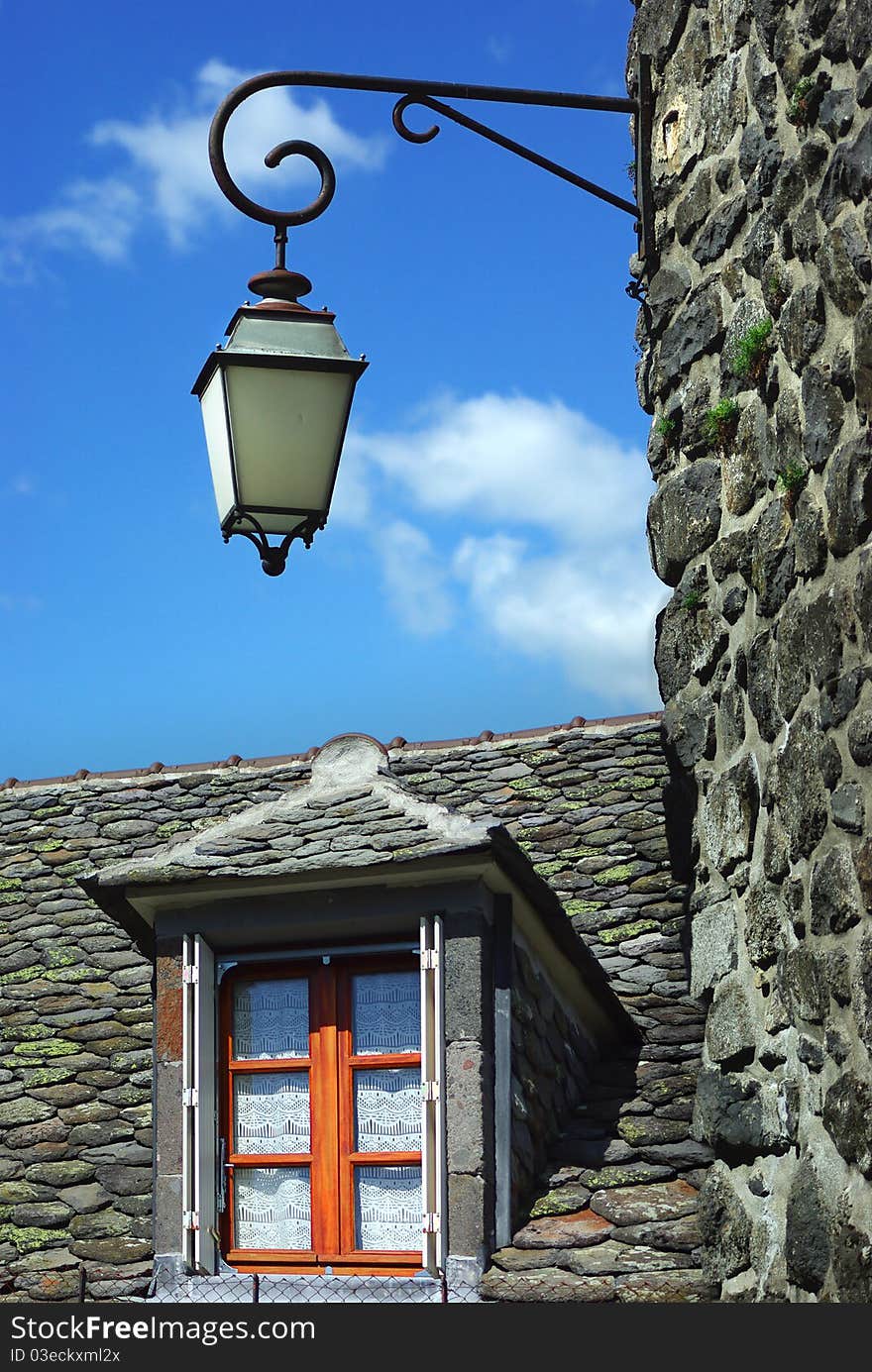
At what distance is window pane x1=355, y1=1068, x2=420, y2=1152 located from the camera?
6812 mm

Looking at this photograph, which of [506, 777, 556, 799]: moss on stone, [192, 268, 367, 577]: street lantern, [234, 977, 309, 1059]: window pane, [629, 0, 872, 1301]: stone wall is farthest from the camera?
[506, 777, 556, 799]: moss on stone

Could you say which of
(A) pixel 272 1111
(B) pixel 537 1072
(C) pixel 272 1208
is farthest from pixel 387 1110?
(B) pixel 537 1072

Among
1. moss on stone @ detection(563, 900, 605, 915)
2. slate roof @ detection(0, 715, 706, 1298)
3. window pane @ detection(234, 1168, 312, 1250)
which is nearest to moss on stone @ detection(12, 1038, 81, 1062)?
slate roof @ detection(0, 715, 706, 1298)

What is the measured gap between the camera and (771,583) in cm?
529

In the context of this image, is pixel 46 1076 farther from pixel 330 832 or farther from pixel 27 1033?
pixel 330 832

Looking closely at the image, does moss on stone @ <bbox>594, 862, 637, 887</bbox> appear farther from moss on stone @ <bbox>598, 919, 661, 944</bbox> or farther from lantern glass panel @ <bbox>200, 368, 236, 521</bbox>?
lantern glass panel @ <bbox>200, 368, 236, 521</bbox>

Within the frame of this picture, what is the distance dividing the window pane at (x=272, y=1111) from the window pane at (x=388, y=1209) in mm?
281

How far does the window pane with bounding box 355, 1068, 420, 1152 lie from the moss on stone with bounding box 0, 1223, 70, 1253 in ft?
5.71

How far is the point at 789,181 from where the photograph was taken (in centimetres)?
519

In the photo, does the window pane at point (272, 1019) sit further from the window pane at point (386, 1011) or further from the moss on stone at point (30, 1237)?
the moss on stone at point (30, 1237)

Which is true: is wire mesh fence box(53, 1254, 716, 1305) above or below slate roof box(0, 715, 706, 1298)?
below

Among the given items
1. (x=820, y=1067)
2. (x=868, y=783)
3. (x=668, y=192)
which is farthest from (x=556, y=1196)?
(x=668, y=192)

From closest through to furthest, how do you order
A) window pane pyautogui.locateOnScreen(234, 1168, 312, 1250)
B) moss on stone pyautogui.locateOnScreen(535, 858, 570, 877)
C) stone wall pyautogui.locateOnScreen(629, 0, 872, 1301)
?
stone wall pyautogui.locateOnScreen(629, 0, 872, 1301)
window pane pyautogui.locateOnScreen(234, 1168, 312, 1250)
moss on stone pyautogui.locateOnScreen(535, 858, 570, 877)

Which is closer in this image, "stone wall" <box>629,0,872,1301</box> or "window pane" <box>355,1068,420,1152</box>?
"stone wall" <box>629,0,872,1301</box>
